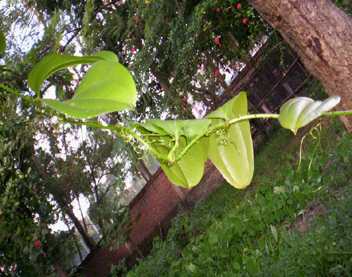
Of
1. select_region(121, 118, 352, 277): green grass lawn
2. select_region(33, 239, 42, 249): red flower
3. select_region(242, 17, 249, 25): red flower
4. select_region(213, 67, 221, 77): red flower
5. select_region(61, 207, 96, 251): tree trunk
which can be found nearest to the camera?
select_region(121, 118, 352, 277): green grass lawn

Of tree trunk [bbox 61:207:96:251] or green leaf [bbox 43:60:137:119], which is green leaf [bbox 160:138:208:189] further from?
tree trunk [bbox 61:207:96:251]

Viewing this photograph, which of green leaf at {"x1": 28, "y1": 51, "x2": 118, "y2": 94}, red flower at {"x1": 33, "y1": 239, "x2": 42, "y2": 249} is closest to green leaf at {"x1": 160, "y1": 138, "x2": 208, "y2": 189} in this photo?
green leaf at {"x1": 28, "y1": 51, "x2": 118, "y2": 94}

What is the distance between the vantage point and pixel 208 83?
191 inches

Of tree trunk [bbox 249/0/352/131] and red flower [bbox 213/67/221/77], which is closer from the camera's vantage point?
tree trunk [bbox 249/0/352/131]

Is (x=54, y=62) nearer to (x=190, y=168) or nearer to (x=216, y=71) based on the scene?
(x=190, y=168)

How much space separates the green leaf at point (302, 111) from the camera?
1.21 ft

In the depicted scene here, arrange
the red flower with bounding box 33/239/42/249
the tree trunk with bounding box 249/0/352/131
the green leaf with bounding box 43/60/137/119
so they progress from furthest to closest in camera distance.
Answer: the red flower with bounding box 33/239/42/249 < the tree trunk with bounding box 249/0/352/131 < the green leaf with bounding box 43/60/137/119

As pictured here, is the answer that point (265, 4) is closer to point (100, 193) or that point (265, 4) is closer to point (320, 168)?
point (320, 168)

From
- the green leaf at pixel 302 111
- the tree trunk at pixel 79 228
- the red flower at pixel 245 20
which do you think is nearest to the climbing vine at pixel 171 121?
the green leaf at pixel 302 111

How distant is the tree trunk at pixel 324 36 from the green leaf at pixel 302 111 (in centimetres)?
34

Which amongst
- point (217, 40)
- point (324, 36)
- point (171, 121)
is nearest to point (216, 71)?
point (217, 40)

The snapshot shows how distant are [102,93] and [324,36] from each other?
501 mm

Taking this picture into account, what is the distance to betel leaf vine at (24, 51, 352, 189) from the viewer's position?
0.33 meters

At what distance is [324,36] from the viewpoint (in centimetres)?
73
